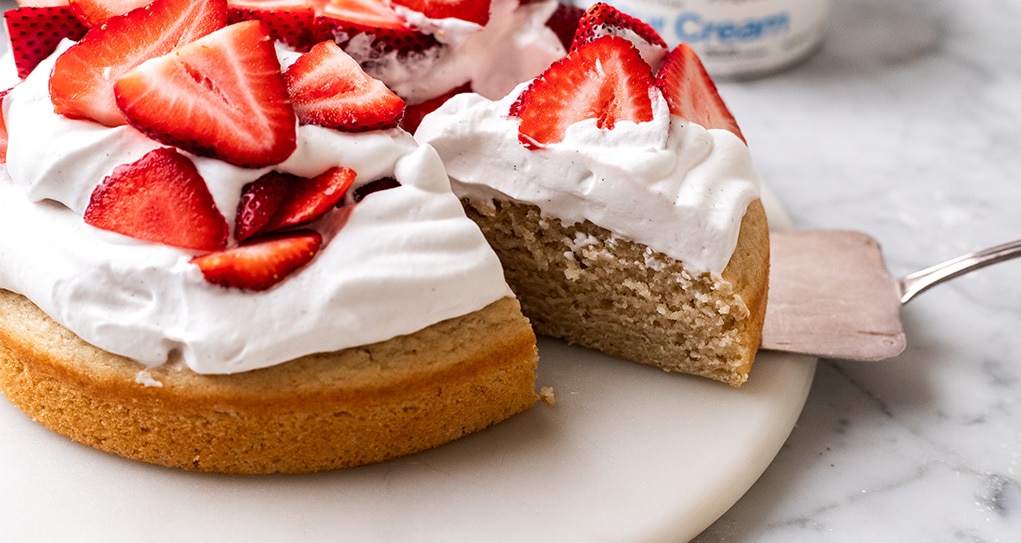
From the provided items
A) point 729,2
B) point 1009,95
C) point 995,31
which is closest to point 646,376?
point 729,2

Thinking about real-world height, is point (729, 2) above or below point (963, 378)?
above

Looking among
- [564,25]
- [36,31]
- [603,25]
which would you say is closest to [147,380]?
[36,31]

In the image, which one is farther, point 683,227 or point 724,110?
point 724,110

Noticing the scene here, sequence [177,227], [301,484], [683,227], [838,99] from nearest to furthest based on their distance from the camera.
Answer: [177,227] → [301,484] → [683,227] → [838,99]

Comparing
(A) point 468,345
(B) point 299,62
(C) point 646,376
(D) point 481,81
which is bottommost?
(C) point 646,376

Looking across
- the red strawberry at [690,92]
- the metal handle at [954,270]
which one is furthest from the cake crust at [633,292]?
the metal handle at [954,270]

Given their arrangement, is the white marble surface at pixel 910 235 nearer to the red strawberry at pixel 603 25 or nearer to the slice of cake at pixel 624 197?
the slice of cake at pixel 624 197

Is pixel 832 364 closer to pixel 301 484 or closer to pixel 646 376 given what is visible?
pixel 646 376
